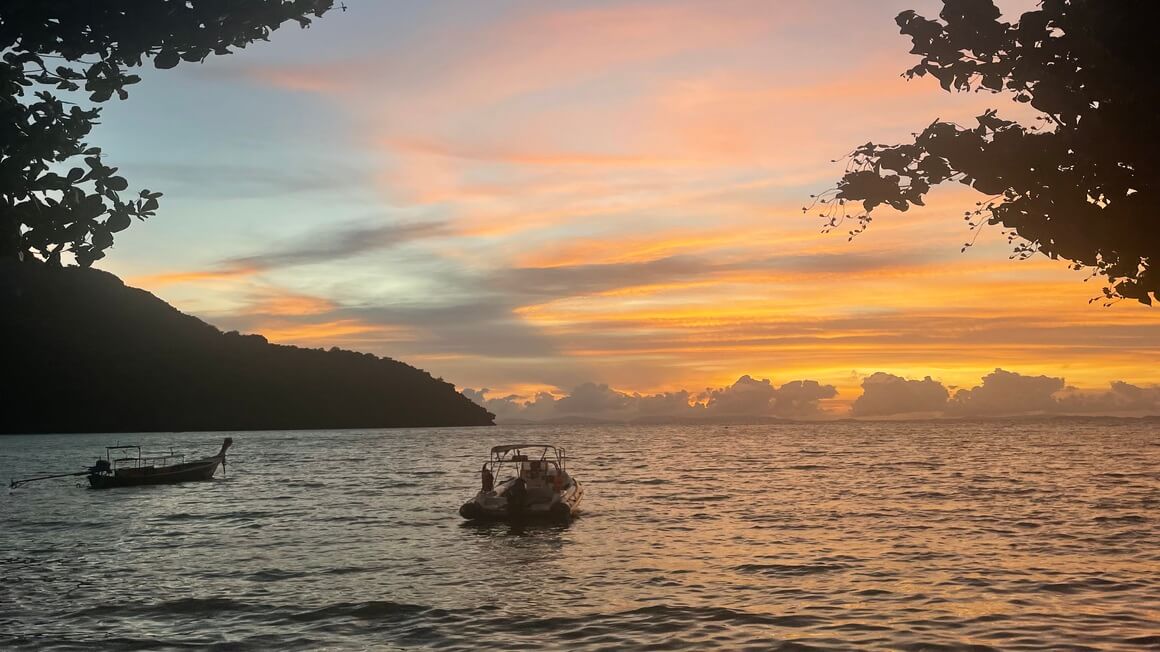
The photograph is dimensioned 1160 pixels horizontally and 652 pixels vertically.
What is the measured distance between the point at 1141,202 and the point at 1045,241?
116 centimetres

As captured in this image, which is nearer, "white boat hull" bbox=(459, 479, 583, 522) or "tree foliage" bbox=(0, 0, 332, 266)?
"tree foliage" bbox=(0, 0, 332, 266)

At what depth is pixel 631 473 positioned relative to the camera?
9531cm

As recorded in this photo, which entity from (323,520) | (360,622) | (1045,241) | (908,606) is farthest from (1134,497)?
(1045,241)

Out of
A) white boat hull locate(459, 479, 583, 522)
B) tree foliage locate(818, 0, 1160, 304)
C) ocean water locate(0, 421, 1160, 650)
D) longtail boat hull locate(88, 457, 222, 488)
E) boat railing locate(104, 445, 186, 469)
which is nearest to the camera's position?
tree foliage locate(818, 0, 1160, 304)

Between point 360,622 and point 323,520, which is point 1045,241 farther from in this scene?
point 323,520

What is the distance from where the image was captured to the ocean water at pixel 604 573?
23.1 meters

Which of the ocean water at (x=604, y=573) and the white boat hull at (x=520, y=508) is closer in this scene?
the ocean water at (x=604, y=573)

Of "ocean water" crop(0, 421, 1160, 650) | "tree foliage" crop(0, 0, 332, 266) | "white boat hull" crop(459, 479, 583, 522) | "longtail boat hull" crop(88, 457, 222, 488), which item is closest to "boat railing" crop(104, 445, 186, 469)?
"longtail boat hull" crop(88, 457, 222, 488)

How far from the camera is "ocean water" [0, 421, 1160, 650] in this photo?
23.1 m

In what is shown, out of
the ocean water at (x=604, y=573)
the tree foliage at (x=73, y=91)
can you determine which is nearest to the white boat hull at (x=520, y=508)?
the ocean water at (x=604, y=573)

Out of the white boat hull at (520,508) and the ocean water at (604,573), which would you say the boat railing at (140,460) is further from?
the white boat hull at (520,508)

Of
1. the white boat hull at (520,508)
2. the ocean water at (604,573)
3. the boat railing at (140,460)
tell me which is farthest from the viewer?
the boat railing at (140,460)

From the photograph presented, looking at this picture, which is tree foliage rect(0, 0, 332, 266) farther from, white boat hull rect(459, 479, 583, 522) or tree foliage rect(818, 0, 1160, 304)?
white boat hull rect(459, 479, 583, 522)

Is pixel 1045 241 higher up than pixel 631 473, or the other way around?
pixel 1045 241
